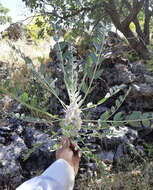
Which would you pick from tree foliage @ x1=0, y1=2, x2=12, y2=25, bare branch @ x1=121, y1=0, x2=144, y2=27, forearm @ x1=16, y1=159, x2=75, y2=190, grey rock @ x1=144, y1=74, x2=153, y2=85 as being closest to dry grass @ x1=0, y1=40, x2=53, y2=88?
tree foliage @ x1=0, y1=2, x2=12, y2=25

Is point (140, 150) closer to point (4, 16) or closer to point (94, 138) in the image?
point (94, 138)

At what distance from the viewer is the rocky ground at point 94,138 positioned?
2.30 meters

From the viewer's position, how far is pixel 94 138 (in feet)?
8.76

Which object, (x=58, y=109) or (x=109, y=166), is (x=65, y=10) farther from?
(x=109, y=166)

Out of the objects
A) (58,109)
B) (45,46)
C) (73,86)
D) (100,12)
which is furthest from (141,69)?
(45,46)

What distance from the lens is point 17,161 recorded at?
7.59ft

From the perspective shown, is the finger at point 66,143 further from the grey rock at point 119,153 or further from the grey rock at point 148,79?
the grey rock at point 148,79

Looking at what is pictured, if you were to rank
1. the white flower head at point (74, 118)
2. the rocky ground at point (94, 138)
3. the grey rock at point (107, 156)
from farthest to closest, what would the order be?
the grey rock at point (107, 156) < the rocky ground at point (94, 138) < the white flower head at point (74, 118)

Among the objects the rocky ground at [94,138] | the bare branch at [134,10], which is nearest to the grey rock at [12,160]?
the rocky ground at [94,138]

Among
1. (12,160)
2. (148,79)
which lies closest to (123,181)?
(12,160)

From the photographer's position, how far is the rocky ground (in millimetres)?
2303

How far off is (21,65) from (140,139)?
3.09 meters

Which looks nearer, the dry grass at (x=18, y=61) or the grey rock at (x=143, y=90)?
the grey rock at (x=143, y=90)

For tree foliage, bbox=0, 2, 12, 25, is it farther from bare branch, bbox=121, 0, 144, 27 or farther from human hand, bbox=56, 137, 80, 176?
human hand, bbox=56, 137, 80, 176
